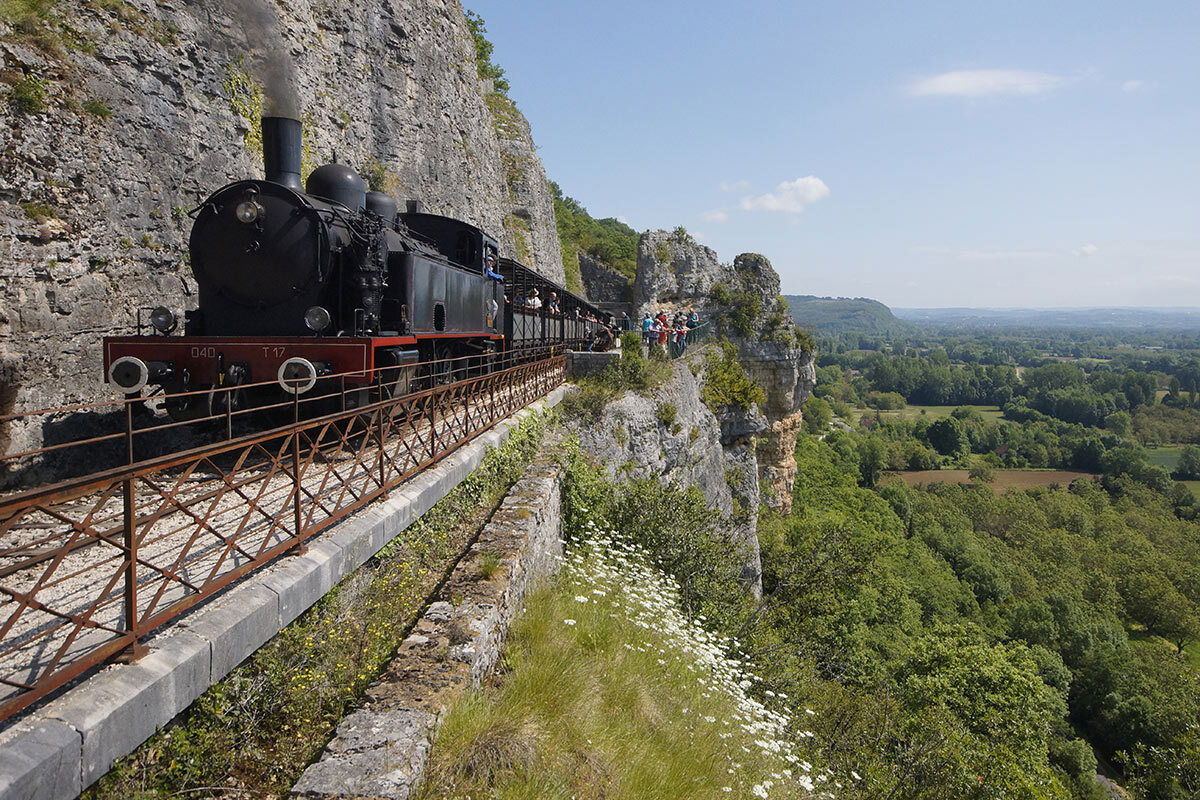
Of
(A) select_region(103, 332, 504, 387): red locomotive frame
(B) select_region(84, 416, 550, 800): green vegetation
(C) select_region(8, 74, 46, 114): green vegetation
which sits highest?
(C) select_region(8, 74, 46, 114): green vegetation

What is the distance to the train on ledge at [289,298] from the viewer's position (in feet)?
22.9

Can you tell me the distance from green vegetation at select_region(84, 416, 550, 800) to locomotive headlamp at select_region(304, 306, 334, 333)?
3.35 m

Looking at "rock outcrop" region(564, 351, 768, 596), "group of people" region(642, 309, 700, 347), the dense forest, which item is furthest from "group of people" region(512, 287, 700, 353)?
the dense forest

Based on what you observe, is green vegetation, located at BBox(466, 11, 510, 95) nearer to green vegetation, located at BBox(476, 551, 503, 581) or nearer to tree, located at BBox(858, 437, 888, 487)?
green vegetation, located at BBox(476, 551, 503, 581)

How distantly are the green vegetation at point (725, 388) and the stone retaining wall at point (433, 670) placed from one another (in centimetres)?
1456

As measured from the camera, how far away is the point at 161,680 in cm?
276

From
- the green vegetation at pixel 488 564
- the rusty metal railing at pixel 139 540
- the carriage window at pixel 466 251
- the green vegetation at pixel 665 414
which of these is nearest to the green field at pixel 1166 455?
the green vegetation at pixel 665 414

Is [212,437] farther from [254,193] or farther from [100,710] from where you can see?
[100,710]

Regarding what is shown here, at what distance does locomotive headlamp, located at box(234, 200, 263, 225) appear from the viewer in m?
7.48

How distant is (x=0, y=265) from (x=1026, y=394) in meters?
150

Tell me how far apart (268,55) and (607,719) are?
15398mm

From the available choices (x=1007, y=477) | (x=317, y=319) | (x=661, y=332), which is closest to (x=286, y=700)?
(x=317, y=319)

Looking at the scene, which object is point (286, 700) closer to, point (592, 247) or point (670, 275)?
point (670, 275)

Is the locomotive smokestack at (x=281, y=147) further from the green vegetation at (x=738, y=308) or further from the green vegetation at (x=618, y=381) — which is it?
the green vegetation at (x=738, y=308)
